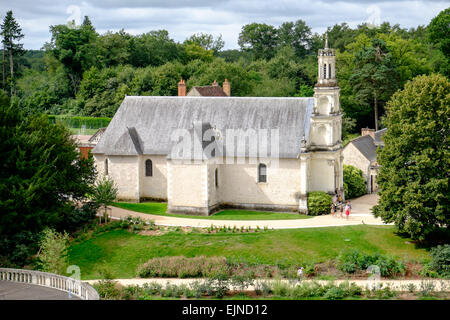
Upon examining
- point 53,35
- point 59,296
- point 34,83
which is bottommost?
point 59,296

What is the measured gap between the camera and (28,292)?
28.5m

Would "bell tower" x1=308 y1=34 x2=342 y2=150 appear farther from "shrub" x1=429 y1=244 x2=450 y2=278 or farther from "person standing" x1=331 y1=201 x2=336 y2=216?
"shrub" x1=429 y1=244 x2=450 y2=278

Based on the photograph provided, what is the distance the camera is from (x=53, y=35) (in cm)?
9431

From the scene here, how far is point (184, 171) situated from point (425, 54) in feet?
198

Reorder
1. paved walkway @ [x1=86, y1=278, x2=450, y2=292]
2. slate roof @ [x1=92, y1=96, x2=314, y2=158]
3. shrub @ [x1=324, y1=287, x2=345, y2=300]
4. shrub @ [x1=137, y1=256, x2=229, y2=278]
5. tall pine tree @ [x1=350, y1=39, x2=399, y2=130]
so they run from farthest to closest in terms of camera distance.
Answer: tall pine tree @ [x1=350, y1=39, x2=399, y2=130] < slate roof @ [x1=92, y1=96, x2=314, y2=158] < shrub @ [x1=137, y1=256, x2=229, y2=278] < paved walkway @ [x1=86, y1=278, x2=450, y2=292] < shrub @ [x1=324, y1=287, x2=345, y2=300]

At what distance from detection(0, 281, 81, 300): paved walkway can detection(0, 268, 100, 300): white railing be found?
12.4 inches

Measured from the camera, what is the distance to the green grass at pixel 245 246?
36938mm

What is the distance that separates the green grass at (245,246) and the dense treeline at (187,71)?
36763mm

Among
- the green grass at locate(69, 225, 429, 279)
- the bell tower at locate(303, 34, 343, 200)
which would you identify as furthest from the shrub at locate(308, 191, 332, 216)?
the green grass at locate(69, 225, 429, 279)

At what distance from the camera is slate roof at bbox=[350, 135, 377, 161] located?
182 feet

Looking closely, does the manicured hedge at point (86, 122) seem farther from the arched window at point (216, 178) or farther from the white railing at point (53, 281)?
the white railing at point (53, 281)

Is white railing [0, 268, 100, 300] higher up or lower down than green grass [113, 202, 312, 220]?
lower down
